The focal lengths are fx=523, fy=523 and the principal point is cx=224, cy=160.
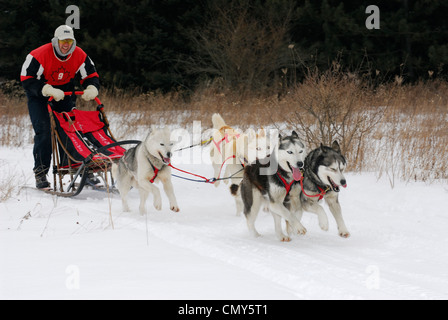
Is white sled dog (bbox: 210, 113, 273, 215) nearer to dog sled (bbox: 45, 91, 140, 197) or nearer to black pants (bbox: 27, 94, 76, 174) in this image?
dog sled (bbox: 45, 91, 140, 197)

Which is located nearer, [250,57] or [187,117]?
[187,117]

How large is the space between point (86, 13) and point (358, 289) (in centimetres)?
1301

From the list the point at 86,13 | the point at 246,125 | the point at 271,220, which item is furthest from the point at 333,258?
the point at 86,13

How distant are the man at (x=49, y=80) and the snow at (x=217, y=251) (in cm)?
47

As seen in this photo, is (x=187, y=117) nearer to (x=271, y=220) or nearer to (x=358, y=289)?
(x=271, y=220)

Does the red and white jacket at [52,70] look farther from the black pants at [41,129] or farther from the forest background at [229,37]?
the forest background at [229,37]

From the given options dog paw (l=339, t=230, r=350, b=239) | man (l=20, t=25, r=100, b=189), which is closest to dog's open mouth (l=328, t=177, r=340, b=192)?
dog paw (l=339, t=230, r=350, b=239)

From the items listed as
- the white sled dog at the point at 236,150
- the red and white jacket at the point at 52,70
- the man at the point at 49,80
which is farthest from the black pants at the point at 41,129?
the white sled dog at the point at 236,150

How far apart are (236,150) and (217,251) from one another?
146cm

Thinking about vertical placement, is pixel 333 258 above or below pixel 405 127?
below

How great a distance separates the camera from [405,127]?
6414mm

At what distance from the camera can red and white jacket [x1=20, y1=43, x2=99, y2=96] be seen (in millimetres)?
4953

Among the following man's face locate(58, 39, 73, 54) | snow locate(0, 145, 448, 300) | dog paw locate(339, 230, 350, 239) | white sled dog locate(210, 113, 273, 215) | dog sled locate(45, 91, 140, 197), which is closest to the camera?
snow locate(0, 145, 448, 300)

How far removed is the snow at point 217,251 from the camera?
2.39m
